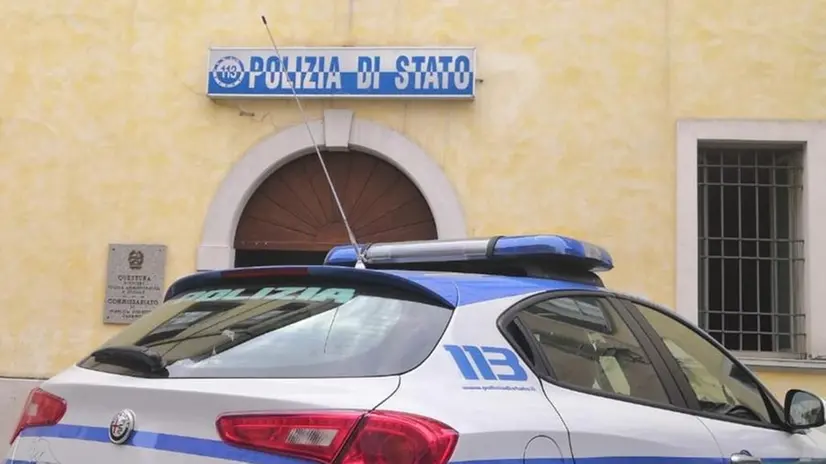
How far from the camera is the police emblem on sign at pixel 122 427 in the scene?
7.69 feet

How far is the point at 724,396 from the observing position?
11.3 feet

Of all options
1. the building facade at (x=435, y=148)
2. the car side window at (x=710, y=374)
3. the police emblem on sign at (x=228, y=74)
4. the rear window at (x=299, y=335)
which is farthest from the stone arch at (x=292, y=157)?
the rear window at (x=299, y=335)

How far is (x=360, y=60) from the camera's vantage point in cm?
722

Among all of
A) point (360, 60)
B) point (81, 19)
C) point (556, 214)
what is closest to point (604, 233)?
point (556, 214)

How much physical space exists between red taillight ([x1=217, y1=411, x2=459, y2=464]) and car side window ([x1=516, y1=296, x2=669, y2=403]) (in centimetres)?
64

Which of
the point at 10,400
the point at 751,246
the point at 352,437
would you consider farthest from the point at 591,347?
the point at 10,400

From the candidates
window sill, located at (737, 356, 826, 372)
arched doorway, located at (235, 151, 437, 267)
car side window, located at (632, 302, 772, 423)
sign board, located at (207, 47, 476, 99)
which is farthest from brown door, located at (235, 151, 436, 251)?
car side window, located at (632, 302, 772, 423)

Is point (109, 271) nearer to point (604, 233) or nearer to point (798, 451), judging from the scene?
point (604, 233)

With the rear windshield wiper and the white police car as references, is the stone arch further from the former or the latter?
the rear windshield wiper

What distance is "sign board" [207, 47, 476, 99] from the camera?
23.4 feet

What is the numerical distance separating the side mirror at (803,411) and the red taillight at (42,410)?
2749 millimetres

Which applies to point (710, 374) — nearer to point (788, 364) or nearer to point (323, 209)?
point (788, 364)

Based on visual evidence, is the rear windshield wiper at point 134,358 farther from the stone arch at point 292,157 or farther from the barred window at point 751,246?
the barred window at point 751,246

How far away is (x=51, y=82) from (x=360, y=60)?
268 centimetres
